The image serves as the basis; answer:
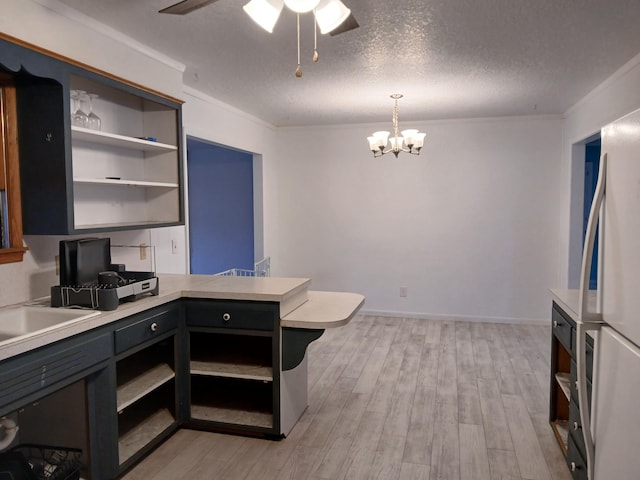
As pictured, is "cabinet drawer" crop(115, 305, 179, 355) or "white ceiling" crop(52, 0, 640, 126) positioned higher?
"white ceiling" crop(52, 0, 640, 126)

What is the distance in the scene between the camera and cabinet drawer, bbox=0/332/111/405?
1676mm

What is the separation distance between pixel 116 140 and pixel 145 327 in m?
1.16

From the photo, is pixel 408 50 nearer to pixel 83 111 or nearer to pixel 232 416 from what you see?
pixel 83 111

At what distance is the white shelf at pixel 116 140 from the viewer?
2.52 meters

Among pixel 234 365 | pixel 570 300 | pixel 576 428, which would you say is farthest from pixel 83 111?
pixel 576 428

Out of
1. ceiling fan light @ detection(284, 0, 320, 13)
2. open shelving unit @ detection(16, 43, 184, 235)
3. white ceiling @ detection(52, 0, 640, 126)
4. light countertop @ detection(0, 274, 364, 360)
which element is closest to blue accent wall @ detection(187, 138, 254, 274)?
white ceiling @ detection(52, 0, 640, 126)

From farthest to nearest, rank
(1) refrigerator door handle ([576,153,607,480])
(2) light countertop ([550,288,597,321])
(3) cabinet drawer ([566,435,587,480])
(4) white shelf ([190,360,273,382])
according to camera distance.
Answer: (4) white shelf ([190,360,273,382]) < (2) light countertop ([550,288,597,321]) < (3) cabinet drawer ([566,435,587,480]) < (1) refrigerator door handle ([576,153,607,480])

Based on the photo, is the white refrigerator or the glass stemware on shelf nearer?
the white refrigerator

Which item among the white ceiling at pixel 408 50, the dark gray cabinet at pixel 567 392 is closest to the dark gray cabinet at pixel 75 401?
the white ceiling at pixel 408 50

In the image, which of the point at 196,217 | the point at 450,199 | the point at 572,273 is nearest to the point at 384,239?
the point at 450,199

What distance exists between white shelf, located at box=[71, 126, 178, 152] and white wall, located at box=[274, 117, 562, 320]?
296 cm

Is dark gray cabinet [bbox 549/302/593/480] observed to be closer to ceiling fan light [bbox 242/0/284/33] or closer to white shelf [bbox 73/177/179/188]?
ceiling fan light [bbox 242/0/284/33]

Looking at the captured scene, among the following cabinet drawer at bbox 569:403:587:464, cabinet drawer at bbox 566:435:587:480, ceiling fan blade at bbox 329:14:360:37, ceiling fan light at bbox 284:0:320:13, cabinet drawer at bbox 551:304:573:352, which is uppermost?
ceiling fan blade at bbox 329:14:360:37

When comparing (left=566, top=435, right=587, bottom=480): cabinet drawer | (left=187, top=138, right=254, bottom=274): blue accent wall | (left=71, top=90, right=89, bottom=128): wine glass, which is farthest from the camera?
(left=187, top=138, right=254, bottom=274): blue accent wall
